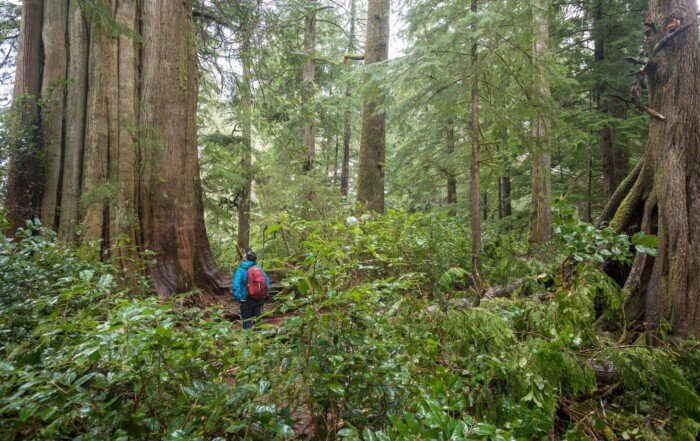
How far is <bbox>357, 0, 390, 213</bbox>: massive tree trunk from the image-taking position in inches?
333

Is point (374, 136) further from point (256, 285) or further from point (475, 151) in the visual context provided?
point (256, 285)

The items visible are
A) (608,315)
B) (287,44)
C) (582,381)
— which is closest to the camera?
(582,381)

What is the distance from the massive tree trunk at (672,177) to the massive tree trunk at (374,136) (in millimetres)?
4937

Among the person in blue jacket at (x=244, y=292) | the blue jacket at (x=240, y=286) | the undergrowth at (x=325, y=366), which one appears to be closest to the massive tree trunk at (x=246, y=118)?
the person in blue jacket at (x=244, y=292)

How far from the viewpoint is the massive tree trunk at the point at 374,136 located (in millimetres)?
8469

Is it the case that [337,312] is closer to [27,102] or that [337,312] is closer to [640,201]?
[640,201]

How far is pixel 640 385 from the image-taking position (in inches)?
114

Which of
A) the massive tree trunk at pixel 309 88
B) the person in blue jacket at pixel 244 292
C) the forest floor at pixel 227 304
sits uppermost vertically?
the massive tree trunk at pixel 309 88

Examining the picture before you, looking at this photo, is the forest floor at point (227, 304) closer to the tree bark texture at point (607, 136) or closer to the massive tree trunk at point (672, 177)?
the massive tree trunk at point (672, 177)

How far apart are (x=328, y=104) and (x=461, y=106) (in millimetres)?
8042

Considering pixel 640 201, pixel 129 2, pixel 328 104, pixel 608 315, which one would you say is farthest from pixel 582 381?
pixel 328 104

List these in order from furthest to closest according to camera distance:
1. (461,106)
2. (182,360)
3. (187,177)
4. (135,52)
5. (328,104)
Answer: (328,104) < (187,177) < (135,52) < (461,106) < (182,360)

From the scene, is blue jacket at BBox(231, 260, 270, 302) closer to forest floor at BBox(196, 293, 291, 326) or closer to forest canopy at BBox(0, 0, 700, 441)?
forest canopy at BBox(0, 0, 700, 441)

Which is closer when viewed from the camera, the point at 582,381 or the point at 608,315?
the point at 582,381
